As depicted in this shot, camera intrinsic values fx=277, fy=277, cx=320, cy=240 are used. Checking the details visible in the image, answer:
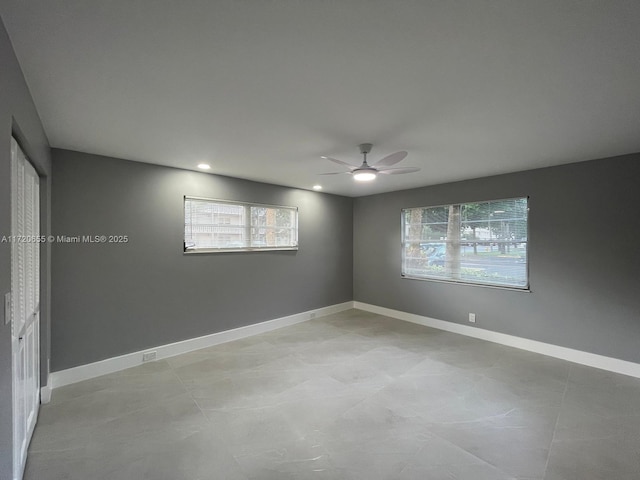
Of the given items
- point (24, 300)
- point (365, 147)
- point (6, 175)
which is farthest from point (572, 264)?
point (24, 300)

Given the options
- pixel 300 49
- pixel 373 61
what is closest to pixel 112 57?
pixel 300 49

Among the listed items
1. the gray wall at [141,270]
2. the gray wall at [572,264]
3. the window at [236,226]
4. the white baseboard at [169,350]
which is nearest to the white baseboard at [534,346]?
the gray wall at [572,264]

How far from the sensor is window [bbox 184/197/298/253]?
3834 mm

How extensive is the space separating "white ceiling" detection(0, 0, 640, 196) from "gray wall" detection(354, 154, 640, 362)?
2.00 feet

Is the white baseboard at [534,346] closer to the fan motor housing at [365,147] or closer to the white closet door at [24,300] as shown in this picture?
the fan motor housing at [365,147]

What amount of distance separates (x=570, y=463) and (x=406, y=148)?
281 centimetres

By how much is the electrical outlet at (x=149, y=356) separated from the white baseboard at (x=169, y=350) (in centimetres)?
3

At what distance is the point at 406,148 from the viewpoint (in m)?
2.93

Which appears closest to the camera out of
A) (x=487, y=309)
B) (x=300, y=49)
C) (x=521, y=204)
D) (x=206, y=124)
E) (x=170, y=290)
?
(x=300, y=49)

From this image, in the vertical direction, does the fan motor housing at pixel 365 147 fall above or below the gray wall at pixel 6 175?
above

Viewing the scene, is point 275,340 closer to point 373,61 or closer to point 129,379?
point 129,379

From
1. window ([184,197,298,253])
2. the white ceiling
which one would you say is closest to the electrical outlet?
window ([184,197,298,253])

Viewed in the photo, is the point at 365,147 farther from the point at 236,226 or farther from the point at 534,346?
the point at 534,346

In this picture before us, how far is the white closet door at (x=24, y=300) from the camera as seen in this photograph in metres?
1.70
